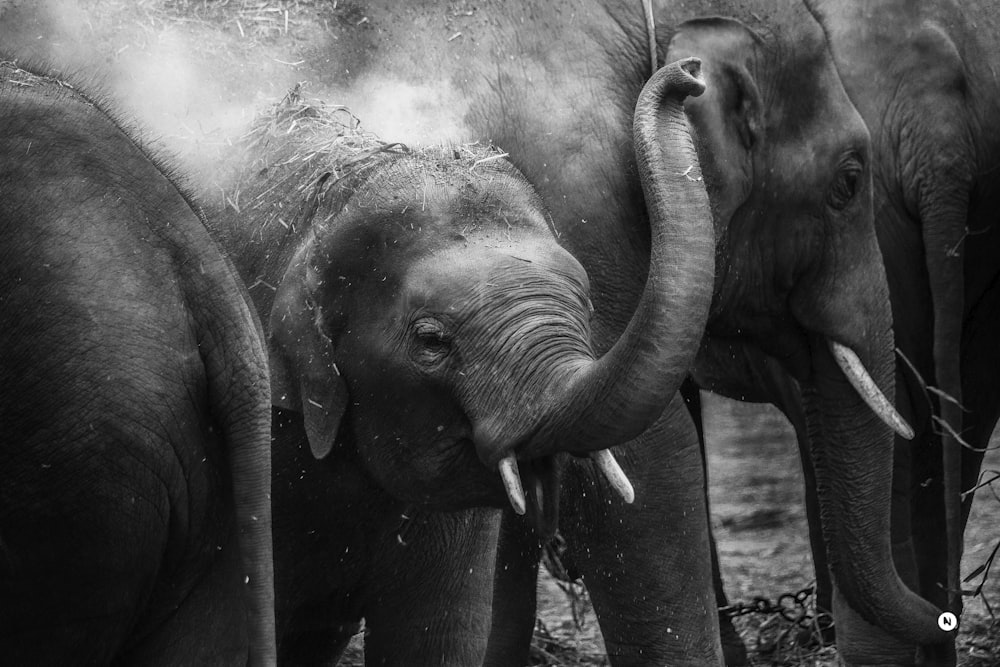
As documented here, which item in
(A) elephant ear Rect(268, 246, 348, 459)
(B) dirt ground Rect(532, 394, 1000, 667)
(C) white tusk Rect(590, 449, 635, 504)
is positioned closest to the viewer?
(C) white tusk Rect(590, 449, 635, 504)

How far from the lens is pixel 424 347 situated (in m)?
3.74

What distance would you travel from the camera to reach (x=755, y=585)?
7504mm

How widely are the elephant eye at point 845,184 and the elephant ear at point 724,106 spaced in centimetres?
23

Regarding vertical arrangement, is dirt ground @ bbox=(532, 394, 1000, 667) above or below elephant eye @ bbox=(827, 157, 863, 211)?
below

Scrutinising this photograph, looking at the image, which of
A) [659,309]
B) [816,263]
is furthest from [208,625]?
[816,263]

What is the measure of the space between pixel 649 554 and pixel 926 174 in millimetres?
1601

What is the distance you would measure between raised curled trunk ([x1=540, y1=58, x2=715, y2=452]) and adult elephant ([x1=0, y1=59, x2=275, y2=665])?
1.99 feet

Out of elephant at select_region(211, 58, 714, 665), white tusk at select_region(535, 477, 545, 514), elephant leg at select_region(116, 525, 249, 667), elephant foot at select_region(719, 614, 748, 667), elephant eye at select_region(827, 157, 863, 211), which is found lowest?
elephant leg at select_region(116, 525, 249, 667)

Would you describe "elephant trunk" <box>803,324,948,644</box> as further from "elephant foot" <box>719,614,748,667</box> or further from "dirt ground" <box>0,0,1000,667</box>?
"dirt ground" <box>0,0,1000,667</box>

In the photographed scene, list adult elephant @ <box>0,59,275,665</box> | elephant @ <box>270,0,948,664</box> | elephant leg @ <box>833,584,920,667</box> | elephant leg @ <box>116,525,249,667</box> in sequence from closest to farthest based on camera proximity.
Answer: adult elephant @ <box>0,59,275,665</box> < elephant leg @ <box>116,525,249,667</box> < elephant @ <box>270,0,948,664</box> < elephant leg @ <box>833,584,920,667</box>

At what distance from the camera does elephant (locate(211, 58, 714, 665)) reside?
11.8ft

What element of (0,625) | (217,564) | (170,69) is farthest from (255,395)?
(170,69)

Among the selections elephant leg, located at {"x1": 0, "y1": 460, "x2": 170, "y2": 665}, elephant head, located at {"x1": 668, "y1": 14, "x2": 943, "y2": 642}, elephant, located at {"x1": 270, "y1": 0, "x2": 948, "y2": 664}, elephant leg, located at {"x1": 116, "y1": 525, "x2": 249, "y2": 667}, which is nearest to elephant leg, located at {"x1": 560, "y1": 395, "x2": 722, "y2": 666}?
elephant, located at {"x1": 270, "y1": 0, "x2": 948, "y2": 664}

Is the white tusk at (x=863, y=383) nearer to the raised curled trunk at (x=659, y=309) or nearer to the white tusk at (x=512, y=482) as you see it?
the raised curled trunk at (x=659, y=309)
